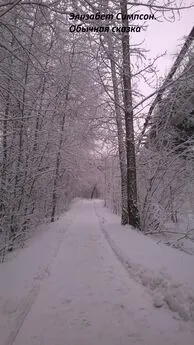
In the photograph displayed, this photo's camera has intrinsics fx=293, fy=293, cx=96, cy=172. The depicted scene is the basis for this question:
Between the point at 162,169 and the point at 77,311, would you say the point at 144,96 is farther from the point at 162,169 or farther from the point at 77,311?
the point at 77,311

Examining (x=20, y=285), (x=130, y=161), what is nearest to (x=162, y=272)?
(x=20, y=285)

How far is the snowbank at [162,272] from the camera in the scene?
396 cm

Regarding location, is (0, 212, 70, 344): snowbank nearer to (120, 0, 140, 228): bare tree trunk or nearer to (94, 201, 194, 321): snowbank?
(94, 201, 194, 321): snowbank

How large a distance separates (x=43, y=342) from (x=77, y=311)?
0.87 metres

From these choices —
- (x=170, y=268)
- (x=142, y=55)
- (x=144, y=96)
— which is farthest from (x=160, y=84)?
(x=170, y=268)

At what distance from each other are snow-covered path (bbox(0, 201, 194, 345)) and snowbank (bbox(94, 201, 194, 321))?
0.15 m

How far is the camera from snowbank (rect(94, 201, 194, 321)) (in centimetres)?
396

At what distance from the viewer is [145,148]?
12141 mm

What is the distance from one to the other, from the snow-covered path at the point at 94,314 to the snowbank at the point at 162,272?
0.15m

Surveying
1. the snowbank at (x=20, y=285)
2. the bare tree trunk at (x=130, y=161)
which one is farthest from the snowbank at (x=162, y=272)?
the bare tree trunk at (x=130, y=161)

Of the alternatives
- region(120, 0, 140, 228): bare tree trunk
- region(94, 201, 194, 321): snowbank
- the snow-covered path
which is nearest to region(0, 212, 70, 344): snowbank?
the snow-covered path

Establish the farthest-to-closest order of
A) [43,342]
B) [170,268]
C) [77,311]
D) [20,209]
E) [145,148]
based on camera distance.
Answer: [145,148]
[20,209]
[170,268]
[77,311]
[43,342]

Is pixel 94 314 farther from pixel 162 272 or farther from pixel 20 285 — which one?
pixel 20 285

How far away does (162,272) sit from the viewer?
4953mm
